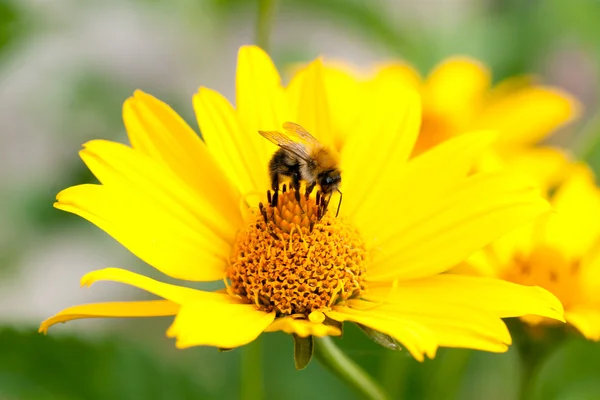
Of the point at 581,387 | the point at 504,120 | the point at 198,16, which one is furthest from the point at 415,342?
the point at 198,16

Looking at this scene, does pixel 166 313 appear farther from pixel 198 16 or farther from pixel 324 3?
pixel 198 16

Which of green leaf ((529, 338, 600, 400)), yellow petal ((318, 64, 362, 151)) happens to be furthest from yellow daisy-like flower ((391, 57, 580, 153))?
green leaf ((529, 338, 600, 400))

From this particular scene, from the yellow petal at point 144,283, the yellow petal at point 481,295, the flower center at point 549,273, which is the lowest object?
the yellow petal at point 144,283

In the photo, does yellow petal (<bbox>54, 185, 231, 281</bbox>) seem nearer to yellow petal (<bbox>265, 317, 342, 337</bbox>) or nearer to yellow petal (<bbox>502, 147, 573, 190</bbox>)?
yellow petal (<bbox>265, 317, 342, 337</bbox>)

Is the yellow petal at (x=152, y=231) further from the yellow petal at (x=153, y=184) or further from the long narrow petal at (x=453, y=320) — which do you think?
the long narrow petal at (x=453, y=320)

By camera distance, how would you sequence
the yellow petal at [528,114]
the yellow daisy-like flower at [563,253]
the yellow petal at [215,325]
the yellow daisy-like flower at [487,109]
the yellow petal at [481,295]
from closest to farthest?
the yellow petal at [215,325], the yellow petal at [481,295], the yellow daisy-like flower at [563,253], the yellow daisy-like flower at [487,109], the yellow petal at [528,114]

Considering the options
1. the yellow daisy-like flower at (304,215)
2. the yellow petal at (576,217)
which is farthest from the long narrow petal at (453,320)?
the yellow petal at (576,217)

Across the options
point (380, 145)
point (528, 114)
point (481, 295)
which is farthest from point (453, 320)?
point (528, 114)
